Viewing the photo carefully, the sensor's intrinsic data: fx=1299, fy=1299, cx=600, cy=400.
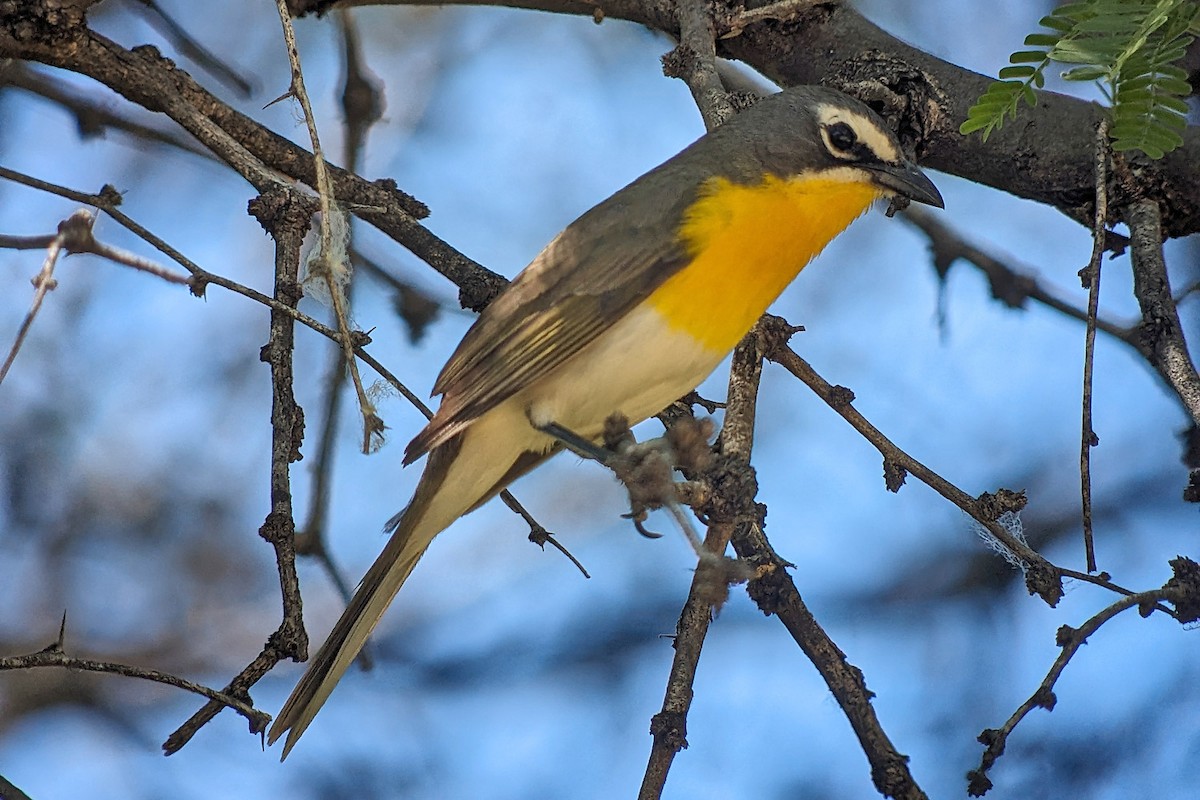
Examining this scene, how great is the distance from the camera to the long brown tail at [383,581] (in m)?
3.47

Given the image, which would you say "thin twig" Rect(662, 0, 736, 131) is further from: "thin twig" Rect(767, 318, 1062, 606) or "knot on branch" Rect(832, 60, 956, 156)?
"thin twig" Rect(767, 318, 1062, 606)

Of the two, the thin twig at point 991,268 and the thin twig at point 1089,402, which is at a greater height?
the thin twig at point 991,268

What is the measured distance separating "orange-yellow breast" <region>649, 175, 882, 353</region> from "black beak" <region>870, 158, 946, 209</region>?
6 centimetres

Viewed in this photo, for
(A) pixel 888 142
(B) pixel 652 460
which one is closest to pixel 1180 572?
(B) pixel 652 460

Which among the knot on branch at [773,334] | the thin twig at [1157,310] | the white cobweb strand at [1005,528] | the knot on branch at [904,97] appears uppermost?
the knot on branch at [904,97]

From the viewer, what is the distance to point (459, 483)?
3.83m

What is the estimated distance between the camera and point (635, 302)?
12.2ft

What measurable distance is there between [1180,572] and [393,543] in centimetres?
210

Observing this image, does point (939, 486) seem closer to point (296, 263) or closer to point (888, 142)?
point (888, 142)

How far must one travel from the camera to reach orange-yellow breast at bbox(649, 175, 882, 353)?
3.65 meters

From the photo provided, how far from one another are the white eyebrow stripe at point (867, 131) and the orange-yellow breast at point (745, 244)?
0.11m

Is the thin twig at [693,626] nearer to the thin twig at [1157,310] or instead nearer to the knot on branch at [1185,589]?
the knot on branch at [1185,589]

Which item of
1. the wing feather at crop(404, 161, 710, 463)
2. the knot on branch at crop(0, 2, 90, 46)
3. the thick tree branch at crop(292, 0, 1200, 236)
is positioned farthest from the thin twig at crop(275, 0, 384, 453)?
the thick tree branch at crop(292, 0, 1200, 236)

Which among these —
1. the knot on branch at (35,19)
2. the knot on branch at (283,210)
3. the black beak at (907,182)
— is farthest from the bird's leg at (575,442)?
the knot on branch at (35,19)
